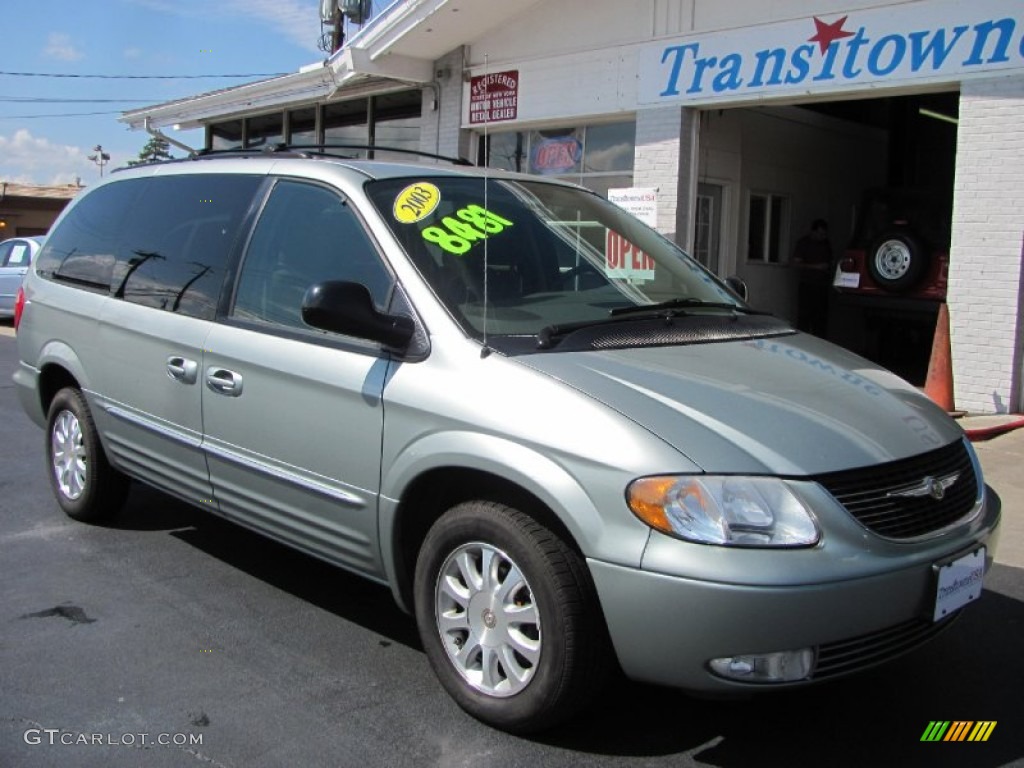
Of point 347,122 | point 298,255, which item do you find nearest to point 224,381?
point 298,255

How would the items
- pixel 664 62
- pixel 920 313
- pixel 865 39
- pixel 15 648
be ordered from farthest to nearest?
pixel 920 313, pixel 664 62, pixel 865 39, pixel 15 648

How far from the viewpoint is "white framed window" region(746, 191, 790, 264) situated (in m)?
13.2

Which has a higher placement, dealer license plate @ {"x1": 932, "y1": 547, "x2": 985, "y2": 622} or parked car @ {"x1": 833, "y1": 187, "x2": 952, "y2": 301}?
parked car @ {"x1": 833, "y1": 187, "x2": 952, "y2": 301}

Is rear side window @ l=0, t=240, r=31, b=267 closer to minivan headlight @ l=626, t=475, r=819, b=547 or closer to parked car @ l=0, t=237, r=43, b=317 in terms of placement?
parked car @ l=0, t=237, r=43, b=317

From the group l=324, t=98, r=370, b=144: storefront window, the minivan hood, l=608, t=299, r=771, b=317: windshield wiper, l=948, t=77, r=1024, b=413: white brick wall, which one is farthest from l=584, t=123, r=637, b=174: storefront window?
the minivan hood

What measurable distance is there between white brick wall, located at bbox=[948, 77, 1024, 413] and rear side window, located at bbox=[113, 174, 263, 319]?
696cm

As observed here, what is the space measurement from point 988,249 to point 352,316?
7289 mm

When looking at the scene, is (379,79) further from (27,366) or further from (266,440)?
(266,440)

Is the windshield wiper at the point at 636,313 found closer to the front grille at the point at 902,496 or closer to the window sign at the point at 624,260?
the window sign at the point at 624,260

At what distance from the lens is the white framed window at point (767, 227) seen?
1322cm

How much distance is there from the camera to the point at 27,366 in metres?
5.51

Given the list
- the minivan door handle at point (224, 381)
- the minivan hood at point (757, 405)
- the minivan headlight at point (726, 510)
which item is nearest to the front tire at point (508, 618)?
the minivan headlight at point (726, 510)

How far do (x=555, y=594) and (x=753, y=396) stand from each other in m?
0.87

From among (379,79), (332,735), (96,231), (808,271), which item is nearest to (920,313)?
(808,271)
